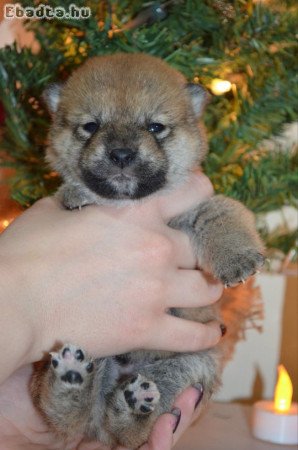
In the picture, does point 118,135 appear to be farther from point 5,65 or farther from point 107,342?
point 107,342

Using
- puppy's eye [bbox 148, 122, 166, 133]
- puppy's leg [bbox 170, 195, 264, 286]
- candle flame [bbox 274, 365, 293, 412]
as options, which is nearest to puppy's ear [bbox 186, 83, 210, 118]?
puppy's eye [bbox 148, 122, 166, 133]

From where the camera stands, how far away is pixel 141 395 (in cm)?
163

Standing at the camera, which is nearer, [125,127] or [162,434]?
[162,434]

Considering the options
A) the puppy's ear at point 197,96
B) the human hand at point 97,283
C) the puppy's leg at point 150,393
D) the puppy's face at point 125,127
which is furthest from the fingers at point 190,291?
the puppy's ear at point 197,96

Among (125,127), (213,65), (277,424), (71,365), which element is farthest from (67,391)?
(213,65)

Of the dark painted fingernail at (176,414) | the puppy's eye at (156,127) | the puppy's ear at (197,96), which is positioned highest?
the puppy's ear at (197,96)

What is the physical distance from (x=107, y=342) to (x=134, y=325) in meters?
0.08

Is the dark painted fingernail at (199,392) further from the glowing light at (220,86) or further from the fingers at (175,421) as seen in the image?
the glowing light at (220,86)

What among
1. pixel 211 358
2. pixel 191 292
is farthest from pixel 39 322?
pixel 211 358

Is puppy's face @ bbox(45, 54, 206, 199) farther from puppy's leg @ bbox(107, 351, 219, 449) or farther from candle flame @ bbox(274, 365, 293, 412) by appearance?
candle flame @ bbox(274, 365, 293, 412)

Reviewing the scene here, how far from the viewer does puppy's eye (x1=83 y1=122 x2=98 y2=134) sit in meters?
1.79

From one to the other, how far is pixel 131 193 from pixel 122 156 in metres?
0.14

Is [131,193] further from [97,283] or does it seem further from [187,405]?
[187,405]

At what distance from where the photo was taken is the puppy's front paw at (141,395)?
1.62 metres
